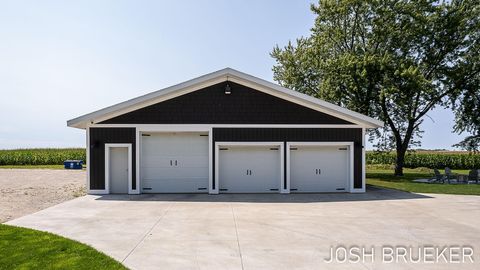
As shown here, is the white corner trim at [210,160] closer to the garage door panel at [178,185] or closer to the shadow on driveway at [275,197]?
A: the garage door panel at [178,185]

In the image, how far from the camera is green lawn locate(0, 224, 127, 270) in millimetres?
5457

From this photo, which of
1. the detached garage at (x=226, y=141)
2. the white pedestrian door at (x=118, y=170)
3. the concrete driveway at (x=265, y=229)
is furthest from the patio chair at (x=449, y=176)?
the white pedestrian door at (x=118, y=170)

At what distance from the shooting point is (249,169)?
48.1 feet

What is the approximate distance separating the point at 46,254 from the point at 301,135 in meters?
10.5

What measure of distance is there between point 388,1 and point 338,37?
3740 millimetres

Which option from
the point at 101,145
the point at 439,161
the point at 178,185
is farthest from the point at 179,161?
the point at 439,161

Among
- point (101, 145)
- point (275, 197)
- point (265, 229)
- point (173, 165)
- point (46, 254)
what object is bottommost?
point (275, 197)

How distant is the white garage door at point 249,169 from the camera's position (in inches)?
575

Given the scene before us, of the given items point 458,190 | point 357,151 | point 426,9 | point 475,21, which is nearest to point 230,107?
point 357,151

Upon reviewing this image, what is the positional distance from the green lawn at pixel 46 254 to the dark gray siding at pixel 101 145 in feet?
22.6

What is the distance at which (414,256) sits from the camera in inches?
241

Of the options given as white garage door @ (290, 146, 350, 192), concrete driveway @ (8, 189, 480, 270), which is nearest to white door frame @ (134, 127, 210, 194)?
concrete driveway @ (8, 189, 480, 270)

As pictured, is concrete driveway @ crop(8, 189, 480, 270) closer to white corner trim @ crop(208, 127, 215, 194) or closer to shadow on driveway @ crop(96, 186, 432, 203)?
shadow on driveway @ crop(96, 186, 432, 203)

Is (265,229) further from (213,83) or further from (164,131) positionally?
(213,83)
